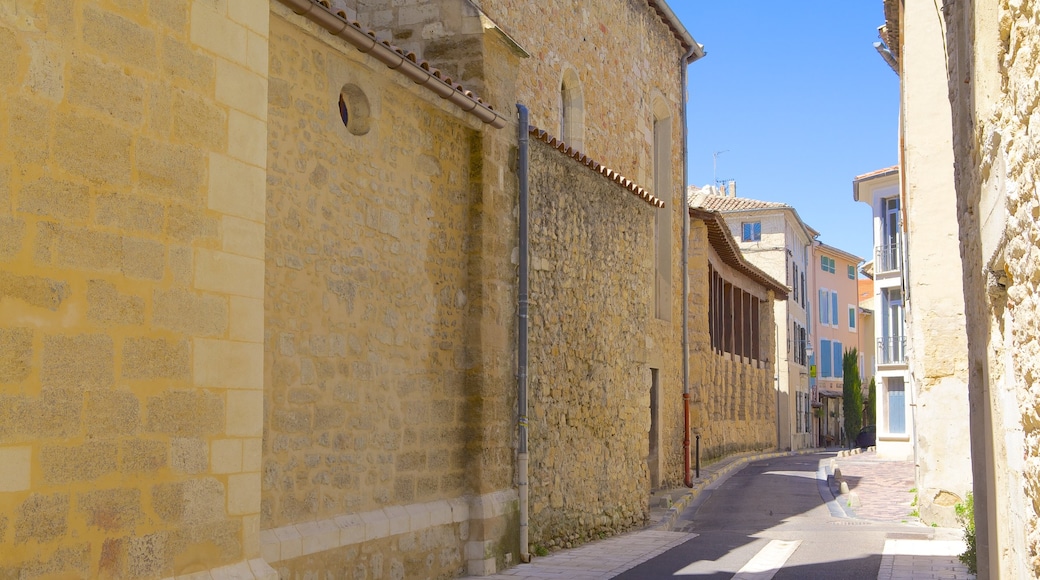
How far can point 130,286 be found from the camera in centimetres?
501

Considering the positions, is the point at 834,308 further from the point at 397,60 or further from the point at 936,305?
the point at 397,60

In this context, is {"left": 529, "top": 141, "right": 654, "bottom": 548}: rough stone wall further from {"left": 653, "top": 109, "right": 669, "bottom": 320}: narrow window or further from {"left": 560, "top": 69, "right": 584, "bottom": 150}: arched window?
{"left": 653, "top": 109, "right": 669, "bottom": 320}: narrow window

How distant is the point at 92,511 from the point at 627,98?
14.9 m

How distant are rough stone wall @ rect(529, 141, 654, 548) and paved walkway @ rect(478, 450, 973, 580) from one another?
40 centimetres

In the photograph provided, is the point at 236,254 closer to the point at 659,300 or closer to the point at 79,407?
the point at 79,407

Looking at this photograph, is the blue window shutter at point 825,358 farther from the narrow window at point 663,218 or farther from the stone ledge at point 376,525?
the stone ledge at point 376,525

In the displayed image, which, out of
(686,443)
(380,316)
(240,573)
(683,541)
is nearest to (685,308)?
(686,443)

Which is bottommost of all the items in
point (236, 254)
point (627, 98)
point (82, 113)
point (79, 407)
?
point (79, 407)

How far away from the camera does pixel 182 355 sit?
17.4ft

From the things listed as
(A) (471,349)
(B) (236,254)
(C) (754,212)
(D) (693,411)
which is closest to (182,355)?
(B) (236,254)

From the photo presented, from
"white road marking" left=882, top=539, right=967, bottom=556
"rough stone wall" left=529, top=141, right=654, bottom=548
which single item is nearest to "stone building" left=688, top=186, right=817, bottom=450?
"rough stone wall" left=529, top=141, right=654, bottom=548

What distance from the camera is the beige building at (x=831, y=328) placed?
55.4m

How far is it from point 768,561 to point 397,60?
20.9 ft

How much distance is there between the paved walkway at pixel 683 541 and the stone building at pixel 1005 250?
3.93 m
